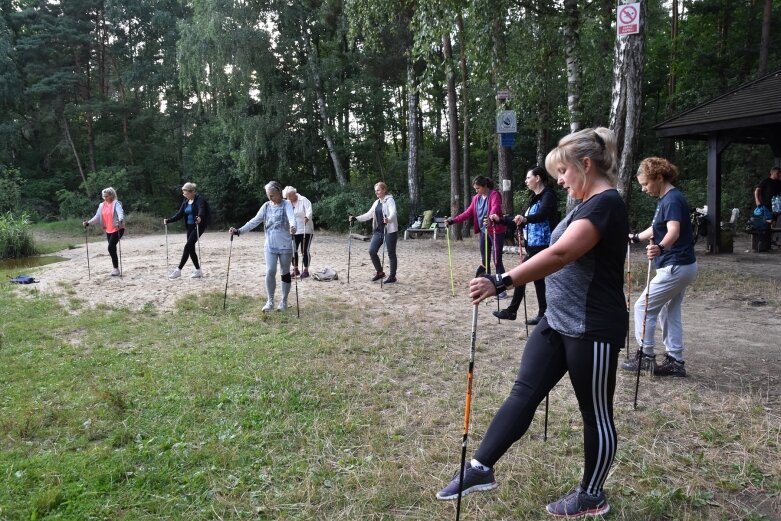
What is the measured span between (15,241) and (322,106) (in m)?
11.8

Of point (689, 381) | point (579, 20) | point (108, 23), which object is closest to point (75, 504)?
point (689, 381)

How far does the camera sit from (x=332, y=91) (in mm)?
22406

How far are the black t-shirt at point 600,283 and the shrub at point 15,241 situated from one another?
18.4 metres

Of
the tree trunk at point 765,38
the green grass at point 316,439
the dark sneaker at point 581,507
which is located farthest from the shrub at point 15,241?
the tree trunk at point 765,38

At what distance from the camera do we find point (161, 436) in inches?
143

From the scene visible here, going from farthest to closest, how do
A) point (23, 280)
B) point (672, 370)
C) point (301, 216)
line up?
point (23, 280), point (301, 216), point (672, 370)

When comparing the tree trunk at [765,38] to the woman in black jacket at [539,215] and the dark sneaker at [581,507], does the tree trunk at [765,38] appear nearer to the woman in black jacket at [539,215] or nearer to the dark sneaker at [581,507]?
the woman in black jacket at [539,215]

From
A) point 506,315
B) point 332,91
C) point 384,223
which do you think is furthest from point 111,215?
point 332,91

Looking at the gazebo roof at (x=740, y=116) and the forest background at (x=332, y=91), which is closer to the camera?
the gazebo roof at (x=740, y=116)

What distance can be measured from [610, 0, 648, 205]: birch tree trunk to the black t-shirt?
22.1ft

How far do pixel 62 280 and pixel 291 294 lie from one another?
5032 millimetres

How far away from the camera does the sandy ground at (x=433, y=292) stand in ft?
17.1

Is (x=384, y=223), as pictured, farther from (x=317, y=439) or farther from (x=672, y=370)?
(x=317, y=439)

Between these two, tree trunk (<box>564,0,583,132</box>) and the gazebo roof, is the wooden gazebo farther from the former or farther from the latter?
tree trunk (<box>564,0,583,132</box>)
